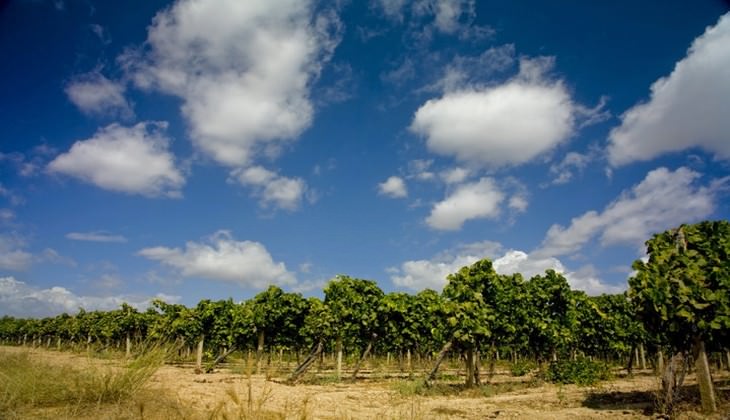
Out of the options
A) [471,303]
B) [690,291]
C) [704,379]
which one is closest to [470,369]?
[471,303]

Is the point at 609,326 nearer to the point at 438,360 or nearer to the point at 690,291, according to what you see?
the point at 438,360

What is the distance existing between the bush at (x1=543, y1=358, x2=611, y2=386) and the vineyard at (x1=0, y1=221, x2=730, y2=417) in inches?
2.2

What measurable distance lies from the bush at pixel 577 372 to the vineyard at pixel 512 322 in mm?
56

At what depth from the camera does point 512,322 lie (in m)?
25.2

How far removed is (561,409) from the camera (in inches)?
547

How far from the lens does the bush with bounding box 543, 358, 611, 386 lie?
22484mm

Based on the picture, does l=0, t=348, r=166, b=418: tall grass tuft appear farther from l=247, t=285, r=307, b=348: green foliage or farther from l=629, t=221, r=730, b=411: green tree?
l=247, t=285, r=307, b=348: green foliage

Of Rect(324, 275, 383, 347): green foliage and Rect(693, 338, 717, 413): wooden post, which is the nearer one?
Rect(693, 338, 717, 413): wooden post

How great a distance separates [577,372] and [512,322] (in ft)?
13.6

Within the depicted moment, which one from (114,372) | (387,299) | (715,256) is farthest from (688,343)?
(387,299)

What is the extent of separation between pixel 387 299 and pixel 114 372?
20.8 meters

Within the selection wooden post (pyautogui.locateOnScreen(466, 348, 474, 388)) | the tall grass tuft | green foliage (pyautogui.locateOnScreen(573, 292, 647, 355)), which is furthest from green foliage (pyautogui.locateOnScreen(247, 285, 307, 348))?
the tall grass tuft

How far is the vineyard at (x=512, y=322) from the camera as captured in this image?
11539 millimetres

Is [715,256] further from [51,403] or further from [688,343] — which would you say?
[51,403]
